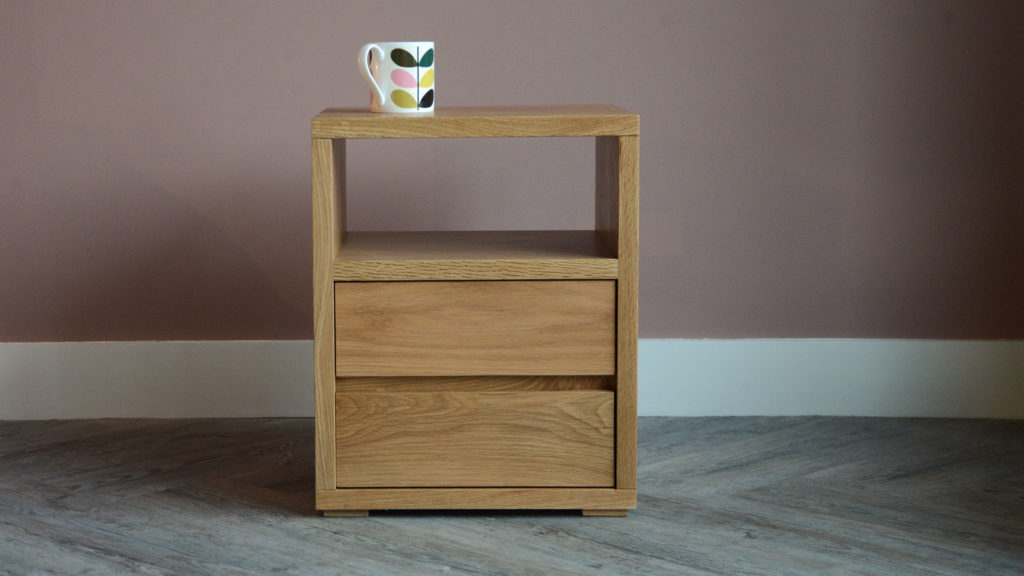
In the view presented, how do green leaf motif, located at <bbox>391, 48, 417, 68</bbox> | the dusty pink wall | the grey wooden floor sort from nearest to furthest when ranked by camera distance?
1. the grey wooden floor
2. green leaf motif, located at <bbox>391, 48, 417, 68</bbox>
3. the dusty pink wall

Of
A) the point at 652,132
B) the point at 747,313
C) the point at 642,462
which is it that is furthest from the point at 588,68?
the point at 642,462

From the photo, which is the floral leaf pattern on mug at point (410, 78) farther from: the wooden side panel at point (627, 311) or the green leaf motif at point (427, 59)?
the wooden side panel at point (627, 311)

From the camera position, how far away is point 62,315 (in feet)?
6.04

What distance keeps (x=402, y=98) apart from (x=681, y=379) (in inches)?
30.5

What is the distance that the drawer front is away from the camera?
134 centimetres

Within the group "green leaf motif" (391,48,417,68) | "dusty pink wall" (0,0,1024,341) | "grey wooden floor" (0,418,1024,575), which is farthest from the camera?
"dusty pink wall" (0,0,1024,341)

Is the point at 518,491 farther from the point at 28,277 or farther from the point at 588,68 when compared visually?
the point at 28,277

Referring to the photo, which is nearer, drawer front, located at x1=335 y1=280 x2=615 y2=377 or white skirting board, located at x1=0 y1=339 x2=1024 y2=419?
drawer front, located at x1=335 y1=280 x2=615 y2=377

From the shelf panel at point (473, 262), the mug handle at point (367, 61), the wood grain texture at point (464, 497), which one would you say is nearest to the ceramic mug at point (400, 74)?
the mug handle at point (367, 61)

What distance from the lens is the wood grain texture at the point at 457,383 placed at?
53.6 inches

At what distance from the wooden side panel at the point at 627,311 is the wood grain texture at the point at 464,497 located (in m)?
0.05

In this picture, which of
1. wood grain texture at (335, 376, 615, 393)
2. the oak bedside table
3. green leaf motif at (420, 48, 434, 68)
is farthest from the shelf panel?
green leaf motif at (420, 48, 434, 68)

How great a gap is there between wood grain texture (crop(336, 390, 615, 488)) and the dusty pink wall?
1.76 ft

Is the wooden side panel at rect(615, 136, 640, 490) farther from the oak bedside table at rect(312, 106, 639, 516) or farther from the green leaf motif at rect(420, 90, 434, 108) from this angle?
the green leaf motif at rect(420, 90, 434, 108)
